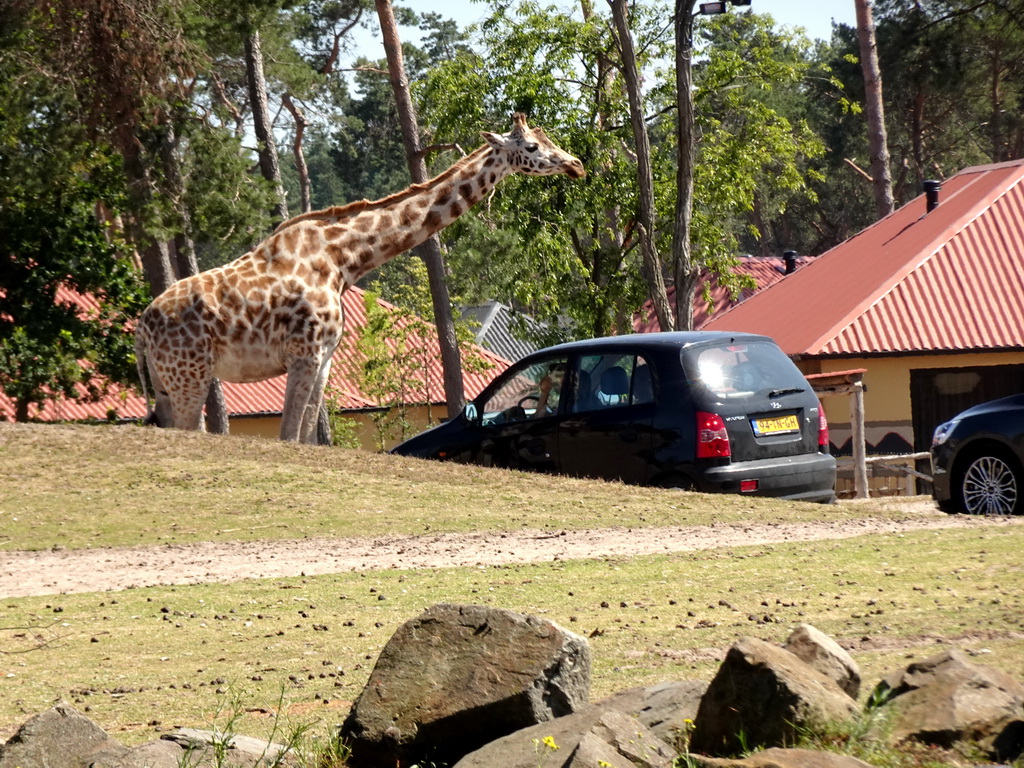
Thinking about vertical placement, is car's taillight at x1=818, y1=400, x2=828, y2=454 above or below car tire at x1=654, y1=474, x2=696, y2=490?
above

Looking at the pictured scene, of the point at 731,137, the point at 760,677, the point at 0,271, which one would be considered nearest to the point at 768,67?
the point at 731,137

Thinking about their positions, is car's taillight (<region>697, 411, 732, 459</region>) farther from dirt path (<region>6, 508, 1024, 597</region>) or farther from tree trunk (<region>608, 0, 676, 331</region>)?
tree trunk (<region>608, 0, 676, 331</region>)

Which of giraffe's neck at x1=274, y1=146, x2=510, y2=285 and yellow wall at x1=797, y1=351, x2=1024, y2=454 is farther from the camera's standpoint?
yellow wall at x1=797, y1=351, x2=1024, y2=454

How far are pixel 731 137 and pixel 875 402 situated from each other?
10640mm

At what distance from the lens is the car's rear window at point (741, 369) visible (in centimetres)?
1471

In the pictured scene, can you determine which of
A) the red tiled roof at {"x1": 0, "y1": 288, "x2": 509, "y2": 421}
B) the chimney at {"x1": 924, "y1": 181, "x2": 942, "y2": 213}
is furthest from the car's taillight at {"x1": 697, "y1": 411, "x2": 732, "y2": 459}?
the red tiled roof at {"x1": 0, "y1": 288, "x2": 509, "y2": 421}

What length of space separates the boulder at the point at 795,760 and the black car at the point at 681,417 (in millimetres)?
9985

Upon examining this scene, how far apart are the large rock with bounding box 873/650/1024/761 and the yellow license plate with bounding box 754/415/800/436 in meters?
9.46

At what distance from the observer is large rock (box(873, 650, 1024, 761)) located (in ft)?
16.0

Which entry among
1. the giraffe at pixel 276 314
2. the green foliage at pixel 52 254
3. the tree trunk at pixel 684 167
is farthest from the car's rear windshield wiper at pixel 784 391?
the green foliage at pixel 52 254

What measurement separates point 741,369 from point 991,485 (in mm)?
2678

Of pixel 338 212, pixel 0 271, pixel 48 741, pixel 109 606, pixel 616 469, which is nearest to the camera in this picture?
pixel 48 741

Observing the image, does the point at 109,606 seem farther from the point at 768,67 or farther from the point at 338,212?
the point at 768,67

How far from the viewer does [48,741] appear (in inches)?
206
